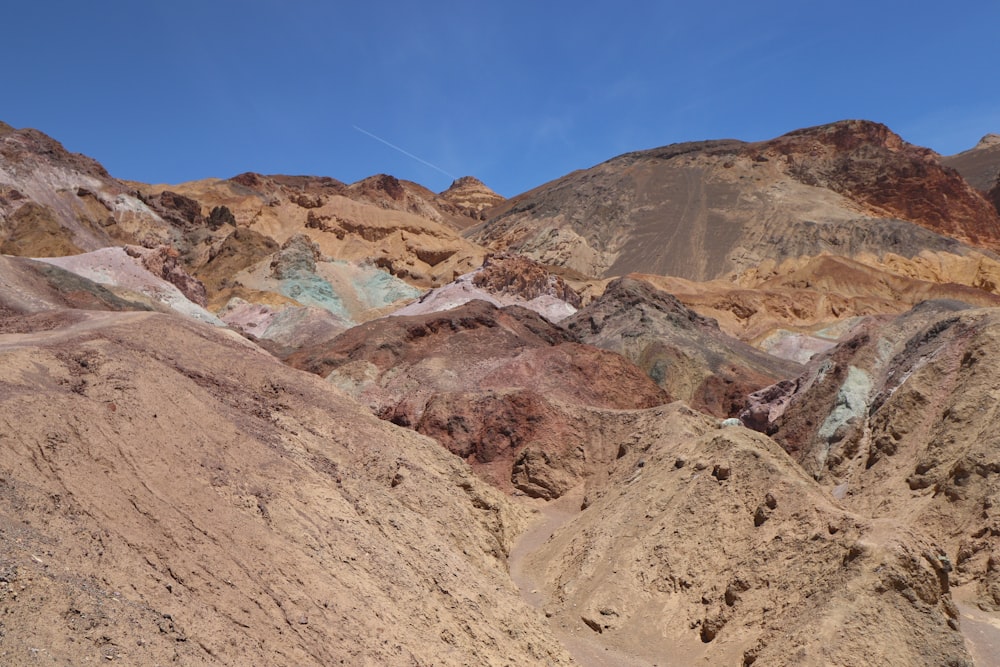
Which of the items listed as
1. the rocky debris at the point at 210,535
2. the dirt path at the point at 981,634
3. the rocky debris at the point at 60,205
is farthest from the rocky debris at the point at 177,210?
the dirt path at the point at 981,634

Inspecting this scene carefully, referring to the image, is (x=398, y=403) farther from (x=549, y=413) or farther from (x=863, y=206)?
(x=863, y=206)

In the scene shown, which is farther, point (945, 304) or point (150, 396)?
point (945, 304)

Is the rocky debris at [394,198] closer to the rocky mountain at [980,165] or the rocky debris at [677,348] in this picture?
the rocky debris at [677,348]

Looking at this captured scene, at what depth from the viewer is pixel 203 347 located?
16.5 meters

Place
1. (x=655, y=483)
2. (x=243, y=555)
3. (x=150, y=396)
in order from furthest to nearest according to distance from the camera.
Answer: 1. (x=655, y=483)
2. (x=150, y=396)
3. (x=243, y=555)

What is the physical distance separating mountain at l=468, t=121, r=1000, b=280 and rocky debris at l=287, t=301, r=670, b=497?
46.3 meters

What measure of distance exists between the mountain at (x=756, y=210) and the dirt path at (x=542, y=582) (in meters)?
59.2

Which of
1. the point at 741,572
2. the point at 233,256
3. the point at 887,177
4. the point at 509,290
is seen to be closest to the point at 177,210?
the point at 233,256

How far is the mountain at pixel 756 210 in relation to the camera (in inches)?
3049

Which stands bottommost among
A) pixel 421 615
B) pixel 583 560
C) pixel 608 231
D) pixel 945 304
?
pixel 421 615

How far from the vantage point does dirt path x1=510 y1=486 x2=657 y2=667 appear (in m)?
12.4

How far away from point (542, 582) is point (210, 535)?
305 inches

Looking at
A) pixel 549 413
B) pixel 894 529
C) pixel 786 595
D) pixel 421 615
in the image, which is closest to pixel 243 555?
pixel 421 615

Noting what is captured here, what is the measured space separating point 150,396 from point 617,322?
30735 mm
